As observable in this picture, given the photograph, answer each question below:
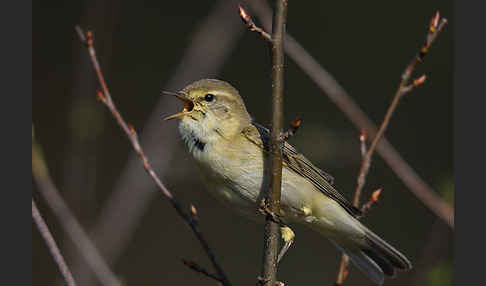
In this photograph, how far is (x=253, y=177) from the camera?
7.78 ft

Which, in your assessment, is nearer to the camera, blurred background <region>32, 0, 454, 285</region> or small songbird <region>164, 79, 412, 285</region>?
small songbird <region>164, 79, 412, 285</region>

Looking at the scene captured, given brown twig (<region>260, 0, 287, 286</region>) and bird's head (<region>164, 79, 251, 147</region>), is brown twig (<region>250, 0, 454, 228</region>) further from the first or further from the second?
brown twig (<region>260, 0, 287, 286</region>)

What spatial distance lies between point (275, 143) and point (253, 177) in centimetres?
67

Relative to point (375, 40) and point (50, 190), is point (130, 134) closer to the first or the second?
point (50, 190)

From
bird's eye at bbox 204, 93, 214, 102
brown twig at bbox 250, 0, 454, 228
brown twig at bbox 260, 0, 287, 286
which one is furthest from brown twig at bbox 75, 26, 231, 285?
brown twig at bbox 250, 0, 454, 228

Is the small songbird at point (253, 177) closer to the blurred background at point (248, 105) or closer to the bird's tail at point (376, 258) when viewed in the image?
the bird's tail at point (376, 258)

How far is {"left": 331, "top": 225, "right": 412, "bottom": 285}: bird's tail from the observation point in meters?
2.69

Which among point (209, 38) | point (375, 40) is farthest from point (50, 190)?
point (375, 40)

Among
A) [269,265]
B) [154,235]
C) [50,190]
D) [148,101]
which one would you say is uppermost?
[269,265]

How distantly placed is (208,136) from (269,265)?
774 mm

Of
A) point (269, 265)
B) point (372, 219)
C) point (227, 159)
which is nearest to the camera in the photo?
point (269, 265)

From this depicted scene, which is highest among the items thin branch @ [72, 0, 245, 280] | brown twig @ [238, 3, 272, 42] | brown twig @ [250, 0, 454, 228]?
brown twig @ [238, 3, 272, 42]

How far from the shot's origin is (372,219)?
5648 millimetres

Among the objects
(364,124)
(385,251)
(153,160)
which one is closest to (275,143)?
(364,124)
